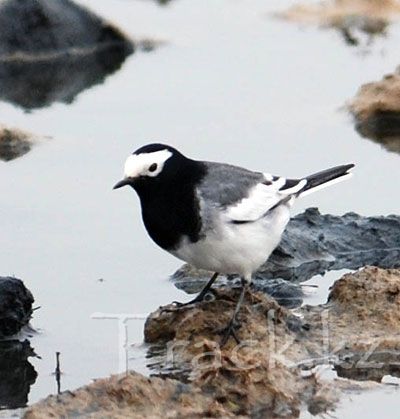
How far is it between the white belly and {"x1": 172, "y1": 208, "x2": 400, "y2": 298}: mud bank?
4.91ft

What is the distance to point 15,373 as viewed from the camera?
892 cm

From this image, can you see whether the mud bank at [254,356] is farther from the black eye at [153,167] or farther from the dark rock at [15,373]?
the black eye at [153,167]

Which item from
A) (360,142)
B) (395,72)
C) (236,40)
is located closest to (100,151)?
(360,142)

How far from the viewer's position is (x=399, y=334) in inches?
370

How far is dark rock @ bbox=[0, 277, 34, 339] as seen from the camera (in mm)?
9367

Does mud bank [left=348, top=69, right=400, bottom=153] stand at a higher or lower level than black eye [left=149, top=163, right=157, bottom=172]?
higher

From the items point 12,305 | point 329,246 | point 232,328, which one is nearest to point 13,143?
point 329,246

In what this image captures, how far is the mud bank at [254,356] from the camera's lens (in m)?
7.77

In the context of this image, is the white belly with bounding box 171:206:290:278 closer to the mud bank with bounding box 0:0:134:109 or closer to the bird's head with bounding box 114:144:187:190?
the bird's head with bounding box 114:144:187:190

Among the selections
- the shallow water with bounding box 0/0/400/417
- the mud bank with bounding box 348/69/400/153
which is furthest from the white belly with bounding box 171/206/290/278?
the mud bank with bounding box 348/69/400/153

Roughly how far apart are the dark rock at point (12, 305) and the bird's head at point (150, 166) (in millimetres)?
962

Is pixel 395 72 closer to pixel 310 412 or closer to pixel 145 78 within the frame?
pixel 145 78

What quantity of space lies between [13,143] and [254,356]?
18.6 ft

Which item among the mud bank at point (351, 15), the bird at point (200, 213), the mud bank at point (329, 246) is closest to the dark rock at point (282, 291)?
the mud bank at point (329, 246)
